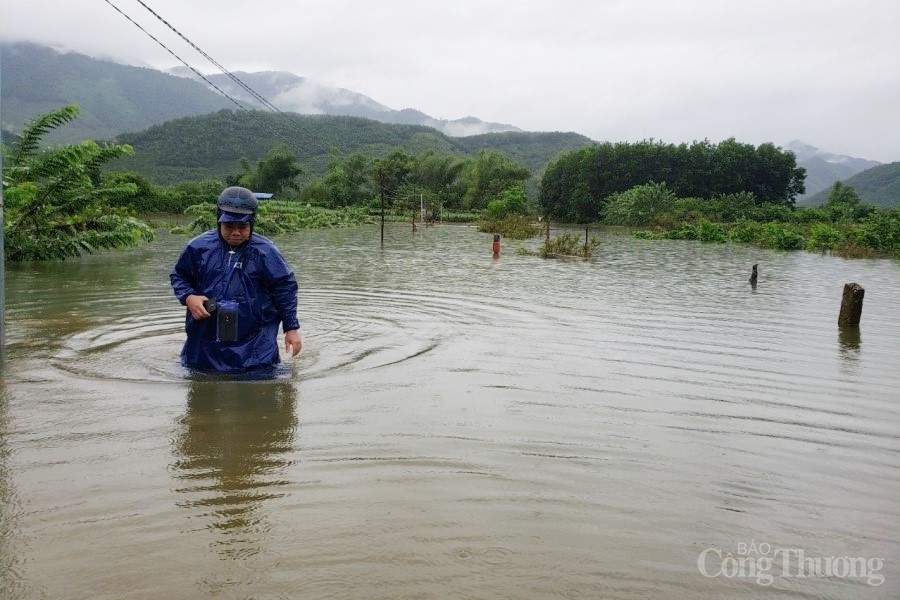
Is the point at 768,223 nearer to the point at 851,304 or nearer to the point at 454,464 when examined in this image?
the point at 851,304

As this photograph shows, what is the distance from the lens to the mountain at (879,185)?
84688 millimetres

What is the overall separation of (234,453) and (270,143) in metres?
123

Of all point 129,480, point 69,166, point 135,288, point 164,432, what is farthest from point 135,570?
point 69,166

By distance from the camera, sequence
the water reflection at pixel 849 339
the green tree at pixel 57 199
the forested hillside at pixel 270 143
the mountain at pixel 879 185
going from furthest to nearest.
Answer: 1. the forested hillside at pixel 270 143
2. the mountain at pixel 879 185
3. the green tree at pixel 57 199
4. the water reflection at pixel 849 339

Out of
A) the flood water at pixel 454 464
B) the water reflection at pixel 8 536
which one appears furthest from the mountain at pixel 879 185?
the water reflection at pixel 8 536

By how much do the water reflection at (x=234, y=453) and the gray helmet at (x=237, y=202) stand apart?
1345 mm

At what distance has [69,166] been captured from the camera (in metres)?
15.0

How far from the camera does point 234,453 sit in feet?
13.5

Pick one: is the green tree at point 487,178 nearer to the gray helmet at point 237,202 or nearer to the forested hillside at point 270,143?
the forested hillside at point 270,143

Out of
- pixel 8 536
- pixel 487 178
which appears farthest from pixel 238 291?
pixel 487 178

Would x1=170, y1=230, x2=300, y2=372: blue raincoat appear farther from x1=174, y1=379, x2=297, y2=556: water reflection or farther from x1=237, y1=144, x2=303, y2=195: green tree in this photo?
x1=237, y1=144, x2=303, y2=195: green tree

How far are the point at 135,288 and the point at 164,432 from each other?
8.63 m

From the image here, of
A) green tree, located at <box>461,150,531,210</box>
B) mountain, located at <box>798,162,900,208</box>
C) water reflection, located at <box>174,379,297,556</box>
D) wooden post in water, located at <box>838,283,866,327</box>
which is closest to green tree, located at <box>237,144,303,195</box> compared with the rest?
green tree, located at <box>461,150,531,210</box>

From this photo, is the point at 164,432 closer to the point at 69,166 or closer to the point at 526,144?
the point at 69,166
